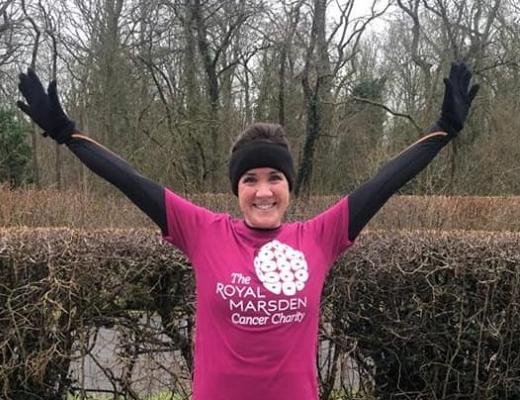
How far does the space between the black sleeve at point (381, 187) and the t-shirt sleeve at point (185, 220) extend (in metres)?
0.45

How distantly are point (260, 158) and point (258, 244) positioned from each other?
26 cm

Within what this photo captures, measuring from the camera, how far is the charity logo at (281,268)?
6.61ft

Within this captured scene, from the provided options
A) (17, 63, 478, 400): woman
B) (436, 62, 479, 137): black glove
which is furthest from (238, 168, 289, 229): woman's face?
(436, 62, 479, 137): black glove

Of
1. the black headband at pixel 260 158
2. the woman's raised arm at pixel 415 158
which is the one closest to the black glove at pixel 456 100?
the woman's raised arm at pixel 415 158

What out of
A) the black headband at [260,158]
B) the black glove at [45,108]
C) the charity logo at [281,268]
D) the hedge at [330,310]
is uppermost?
the black glove at [45,108]

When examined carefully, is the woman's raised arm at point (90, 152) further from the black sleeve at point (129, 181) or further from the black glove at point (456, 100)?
the black glove at point (456, 100)

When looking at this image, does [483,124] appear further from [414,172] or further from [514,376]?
[414,172]

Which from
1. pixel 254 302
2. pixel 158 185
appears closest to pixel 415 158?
pixel 254 302

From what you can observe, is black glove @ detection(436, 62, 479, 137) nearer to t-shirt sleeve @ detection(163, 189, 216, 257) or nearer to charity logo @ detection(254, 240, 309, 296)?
charity logo @ detection(254, 240, 309, 296)

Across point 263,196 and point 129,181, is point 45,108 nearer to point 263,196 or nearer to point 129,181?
point 129,181

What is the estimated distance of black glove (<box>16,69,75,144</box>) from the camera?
218 centimetres

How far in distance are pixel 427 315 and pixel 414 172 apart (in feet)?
7.26

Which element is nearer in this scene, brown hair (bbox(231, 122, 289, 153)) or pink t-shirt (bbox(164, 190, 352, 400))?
pink t-shirt (bbox(164, 190, 352, 400))

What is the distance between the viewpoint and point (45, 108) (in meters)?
2.17
